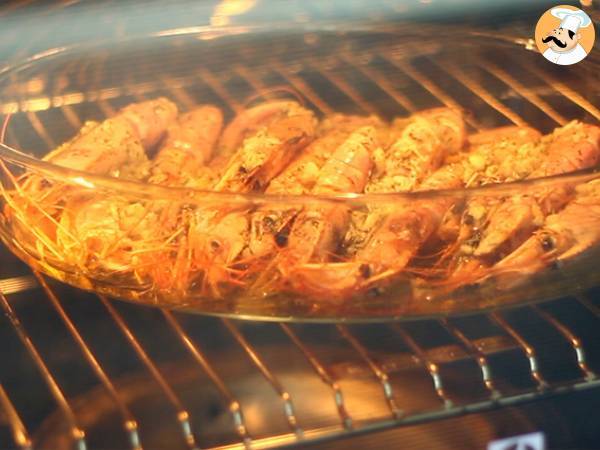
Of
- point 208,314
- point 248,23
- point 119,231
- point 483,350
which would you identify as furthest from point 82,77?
point 483,350

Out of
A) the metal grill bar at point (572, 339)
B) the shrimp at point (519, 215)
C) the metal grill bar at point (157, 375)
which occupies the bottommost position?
the metal grill bar at point (157, 375)

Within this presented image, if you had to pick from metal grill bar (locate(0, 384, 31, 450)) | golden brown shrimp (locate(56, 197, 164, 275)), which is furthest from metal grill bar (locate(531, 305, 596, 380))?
metal grill bar (locate(0, 384, 31, 450))

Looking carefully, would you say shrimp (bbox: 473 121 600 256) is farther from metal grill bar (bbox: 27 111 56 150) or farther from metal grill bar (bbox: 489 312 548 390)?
metal grill bar (bbox: 27 111 56 150)

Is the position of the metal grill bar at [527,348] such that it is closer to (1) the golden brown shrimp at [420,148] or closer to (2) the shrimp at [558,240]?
(2) the shrimp at [558,240]

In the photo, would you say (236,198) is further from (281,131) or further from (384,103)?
(384,103)

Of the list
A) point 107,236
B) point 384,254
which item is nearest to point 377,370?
point 384,254

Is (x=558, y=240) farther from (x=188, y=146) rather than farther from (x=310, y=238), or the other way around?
(x=188, y=146)

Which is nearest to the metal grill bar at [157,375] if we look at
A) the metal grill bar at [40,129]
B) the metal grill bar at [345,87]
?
the metal grill bar at [40,129]
